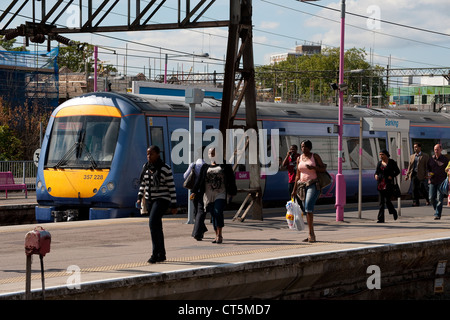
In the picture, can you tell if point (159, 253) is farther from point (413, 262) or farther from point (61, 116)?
point (61, 116)

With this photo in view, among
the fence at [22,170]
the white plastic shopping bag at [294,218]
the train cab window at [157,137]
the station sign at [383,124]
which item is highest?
the station sign at [383,124]

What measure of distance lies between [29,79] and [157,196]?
47.0 m

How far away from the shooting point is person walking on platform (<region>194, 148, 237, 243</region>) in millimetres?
14109

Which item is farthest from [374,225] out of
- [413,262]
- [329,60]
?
[329,60]

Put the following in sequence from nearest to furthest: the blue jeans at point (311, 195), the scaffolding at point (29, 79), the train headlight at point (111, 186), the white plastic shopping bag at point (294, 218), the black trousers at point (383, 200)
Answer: the blue jeans at point (311, 195) → the white plastic shopping bag at point (294, 218) → the black trousers at point (383, 200) → the train headlight at point (111, 186) → the scaffolding at point (29, 79)

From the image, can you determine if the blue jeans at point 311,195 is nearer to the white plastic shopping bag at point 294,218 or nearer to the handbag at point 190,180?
the white plastic shopping bag at point 294,218

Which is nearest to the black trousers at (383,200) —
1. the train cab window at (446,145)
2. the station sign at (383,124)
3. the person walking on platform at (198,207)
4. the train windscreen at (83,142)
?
the station sign at (383,124)

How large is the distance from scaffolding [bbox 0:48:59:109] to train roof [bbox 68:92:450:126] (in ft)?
100

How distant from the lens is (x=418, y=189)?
25.5 metres

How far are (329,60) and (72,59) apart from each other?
146 ft

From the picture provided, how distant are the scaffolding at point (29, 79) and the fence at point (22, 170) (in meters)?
16.3

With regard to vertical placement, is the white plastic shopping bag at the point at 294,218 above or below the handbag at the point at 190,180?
below

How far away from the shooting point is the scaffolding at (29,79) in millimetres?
54562

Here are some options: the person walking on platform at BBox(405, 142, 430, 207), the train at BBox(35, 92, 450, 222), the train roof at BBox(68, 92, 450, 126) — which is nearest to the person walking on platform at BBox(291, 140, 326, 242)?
the train at BBox(35, 92, 450, 222)
